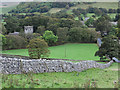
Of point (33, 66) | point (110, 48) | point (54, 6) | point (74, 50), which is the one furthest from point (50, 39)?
point (54, 6)

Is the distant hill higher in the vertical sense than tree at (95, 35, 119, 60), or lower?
lower

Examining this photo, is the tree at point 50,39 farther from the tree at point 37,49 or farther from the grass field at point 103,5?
the grass field at point 103,5

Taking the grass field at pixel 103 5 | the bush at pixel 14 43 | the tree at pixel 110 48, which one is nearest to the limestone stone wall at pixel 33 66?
the tree at pixel 110 48

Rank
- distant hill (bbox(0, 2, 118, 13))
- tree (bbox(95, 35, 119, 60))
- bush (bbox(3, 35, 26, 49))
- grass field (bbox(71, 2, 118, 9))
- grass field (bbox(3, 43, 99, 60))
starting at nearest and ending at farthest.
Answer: tree (bbox(95, 35, 119, 60)) < grass field (bbox(3, 43, 99, 60)) < bush (bbox(3, 35, 26, 49)) < distant hill (bbox(0, 2, 118, 13)) < grass field (bbox(71, 2, 118, 9))

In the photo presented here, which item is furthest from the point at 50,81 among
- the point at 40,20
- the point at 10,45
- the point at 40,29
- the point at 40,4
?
the point at 40,4

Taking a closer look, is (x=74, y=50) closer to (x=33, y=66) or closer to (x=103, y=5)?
(x=33, y=66)

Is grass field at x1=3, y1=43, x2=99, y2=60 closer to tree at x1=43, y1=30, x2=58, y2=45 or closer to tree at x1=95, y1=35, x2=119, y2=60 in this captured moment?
tree at x1=43, y1=30, x2=58, y2=45

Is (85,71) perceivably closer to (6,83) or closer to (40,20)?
(6,83)

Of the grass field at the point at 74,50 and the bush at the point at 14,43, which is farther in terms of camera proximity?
the bush at the point at 14,43

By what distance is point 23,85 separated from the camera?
1019cm

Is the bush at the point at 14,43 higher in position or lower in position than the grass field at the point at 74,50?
higher

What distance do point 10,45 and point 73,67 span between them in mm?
26159

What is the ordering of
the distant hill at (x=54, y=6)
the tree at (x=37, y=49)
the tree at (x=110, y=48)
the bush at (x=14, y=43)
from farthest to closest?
the distant hill at (x=54, y=6), the bush at (x=14, y=43), the tree at (x=37, y=49), the tree at (x=110, y=48)

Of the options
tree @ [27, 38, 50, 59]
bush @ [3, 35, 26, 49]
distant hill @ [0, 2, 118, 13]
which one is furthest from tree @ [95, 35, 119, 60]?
distant hill @ [0, 2, 118, 13]
